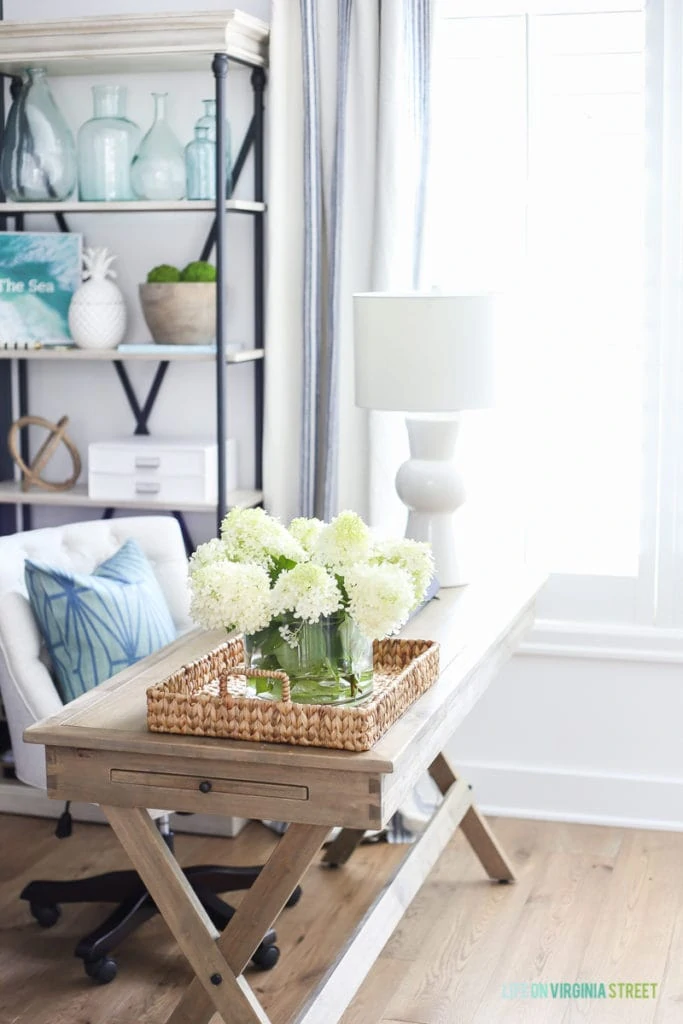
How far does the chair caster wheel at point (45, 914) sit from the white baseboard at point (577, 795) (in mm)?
1249

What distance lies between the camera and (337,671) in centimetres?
217

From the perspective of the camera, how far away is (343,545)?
84.6 inches

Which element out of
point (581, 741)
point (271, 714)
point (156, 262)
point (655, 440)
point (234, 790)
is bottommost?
point (581, 741)

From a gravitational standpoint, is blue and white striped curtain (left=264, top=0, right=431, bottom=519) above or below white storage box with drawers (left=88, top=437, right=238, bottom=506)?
above

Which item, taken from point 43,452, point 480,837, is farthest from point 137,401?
point 480,837

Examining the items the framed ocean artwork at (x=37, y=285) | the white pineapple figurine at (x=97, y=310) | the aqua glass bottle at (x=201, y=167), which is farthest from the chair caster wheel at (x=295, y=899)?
the aqua glass bottle at (x=201, y=167)

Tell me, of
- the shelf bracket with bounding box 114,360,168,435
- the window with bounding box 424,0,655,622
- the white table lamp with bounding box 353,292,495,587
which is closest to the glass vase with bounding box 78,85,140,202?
the shelf bracket with bounding box 114,360,168,435

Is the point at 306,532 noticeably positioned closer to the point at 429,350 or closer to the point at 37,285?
the point at 429,350

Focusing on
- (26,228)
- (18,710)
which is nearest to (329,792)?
(18,710)

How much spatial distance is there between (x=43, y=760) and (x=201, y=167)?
1581mm

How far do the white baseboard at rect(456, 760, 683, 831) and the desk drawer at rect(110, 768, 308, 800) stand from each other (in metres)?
1.82

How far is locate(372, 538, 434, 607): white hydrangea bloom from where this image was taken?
2.22 meters

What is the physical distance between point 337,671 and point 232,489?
5.62 ft

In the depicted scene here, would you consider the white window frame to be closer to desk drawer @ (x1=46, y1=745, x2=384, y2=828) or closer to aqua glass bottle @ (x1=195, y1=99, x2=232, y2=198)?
aqua glass bottle @ (x1=195, y1=99, x2=232, y2=198)
